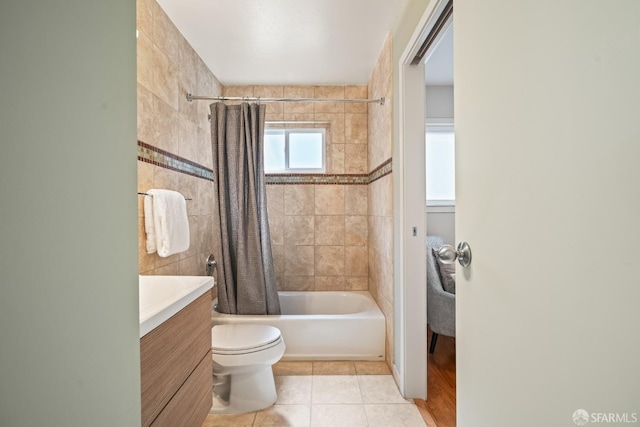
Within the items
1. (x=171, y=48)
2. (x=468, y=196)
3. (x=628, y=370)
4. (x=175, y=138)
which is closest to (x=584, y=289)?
(x=628, y=370)

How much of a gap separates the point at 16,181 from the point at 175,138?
6.55 ft

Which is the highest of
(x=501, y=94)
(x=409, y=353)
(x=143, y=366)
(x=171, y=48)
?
(x=171, y=48)

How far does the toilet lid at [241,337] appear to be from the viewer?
1710 millimetres

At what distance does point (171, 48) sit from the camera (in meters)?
2.06

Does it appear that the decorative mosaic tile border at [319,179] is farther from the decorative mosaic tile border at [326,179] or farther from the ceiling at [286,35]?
the ceiling at [286,35]

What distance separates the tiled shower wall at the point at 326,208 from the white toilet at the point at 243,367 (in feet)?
4.16

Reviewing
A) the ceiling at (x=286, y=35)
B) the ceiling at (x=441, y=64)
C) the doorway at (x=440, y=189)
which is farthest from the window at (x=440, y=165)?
the ceiling at (x=286, y=35)

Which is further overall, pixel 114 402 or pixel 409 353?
pixel 409 353

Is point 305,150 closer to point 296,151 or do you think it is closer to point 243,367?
point 296,151

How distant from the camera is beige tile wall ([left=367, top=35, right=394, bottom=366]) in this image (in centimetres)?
219

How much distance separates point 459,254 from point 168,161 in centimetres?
182

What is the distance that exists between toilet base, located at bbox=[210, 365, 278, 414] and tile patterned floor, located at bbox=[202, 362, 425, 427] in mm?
35

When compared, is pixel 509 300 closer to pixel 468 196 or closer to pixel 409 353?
pixel 468 196

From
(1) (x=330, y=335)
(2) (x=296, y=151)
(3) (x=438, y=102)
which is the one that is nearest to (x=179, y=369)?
(1) (x=330, y=335)
